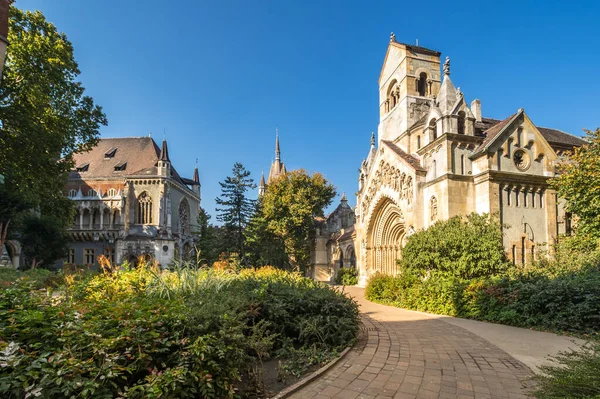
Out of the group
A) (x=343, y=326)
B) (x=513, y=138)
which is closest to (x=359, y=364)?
(x=343, y=326)

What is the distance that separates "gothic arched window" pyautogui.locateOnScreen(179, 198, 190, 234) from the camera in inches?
1690

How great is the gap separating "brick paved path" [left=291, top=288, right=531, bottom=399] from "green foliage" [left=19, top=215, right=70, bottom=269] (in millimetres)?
29662

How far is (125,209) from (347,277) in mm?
26850

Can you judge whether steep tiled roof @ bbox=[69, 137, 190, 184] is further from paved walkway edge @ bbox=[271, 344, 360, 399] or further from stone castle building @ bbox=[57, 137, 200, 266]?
paved walkway edge @ bbox=[271, 344, 360, 399]

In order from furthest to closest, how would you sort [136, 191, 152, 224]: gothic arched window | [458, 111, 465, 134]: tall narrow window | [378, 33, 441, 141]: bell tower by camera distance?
[136, 191, 152, 224]: gothic arched window < [378, 33, 441, 141]: bell tower < [458, 111, 465, 134]: tall narrow window

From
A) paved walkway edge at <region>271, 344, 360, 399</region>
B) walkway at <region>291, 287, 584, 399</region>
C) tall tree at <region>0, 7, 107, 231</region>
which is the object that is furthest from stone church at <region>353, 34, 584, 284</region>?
tall tree at <region>0, 7, 107, 231</region>

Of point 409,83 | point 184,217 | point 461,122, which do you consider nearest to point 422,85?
point 409,83

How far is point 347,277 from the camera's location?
27.2 metres

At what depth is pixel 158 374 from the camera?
10.5 feet

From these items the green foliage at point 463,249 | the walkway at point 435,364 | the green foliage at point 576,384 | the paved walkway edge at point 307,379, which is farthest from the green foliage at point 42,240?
the green foliage at point 576,384

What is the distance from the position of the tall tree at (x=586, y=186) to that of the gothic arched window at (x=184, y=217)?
39490 millimetres

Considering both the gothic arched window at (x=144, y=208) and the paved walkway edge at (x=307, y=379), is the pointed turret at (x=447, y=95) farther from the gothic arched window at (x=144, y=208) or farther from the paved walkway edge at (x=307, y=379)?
the gothic arched window at (x=144, y=208)

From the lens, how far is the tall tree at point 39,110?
1544 cm

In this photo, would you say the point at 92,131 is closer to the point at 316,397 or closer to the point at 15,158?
the point at 15,158
